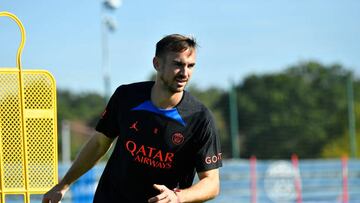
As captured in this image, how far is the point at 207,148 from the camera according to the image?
4852 mm

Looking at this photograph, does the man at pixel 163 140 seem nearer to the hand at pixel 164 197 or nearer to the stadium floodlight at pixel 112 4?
the hand at pixel 164 197

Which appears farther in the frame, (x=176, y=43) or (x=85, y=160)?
(x=85, y=160)

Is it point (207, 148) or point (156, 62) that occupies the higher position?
point (156, 62)

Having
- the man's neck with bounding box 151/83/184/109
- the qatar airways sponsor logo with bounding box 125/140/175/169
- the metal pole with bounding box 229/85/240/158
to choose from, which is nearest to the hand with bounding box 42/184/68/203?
the qatar airways sponsor logo with bounding box 125/140/175/169

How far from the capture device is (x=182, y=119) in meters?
4.85

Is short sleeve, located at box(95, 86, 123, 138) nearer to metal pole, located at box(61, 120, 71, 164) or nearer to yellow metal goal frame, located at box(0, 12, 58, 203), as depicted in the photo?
yellow metal goal frame, located at box(0, 12, 58, 203)

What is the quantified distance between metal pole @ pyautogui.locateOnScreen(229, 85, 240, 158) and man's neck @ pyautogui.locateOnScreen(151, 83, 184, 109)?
17.3m

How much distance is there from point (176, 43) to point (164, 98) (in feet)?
1.11

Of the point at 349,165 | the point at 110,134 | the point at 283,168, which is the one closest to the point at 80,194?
the point at 110,134

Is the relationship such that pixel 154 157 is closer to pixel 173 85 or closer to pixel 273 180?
pixel 173 85

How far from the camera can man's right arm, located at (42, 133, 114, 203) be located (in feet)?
16.9

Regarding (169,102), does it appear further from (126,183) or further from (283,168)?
(283,168)

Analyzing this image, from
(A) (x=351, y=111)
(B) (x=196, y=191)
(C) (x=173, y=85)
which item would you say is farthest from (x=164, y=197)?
(A) (x=351, y=111)

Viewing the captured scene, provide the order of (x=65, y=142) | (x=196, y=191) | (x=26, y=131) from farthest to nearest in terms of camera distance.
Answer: (x=65, y=142), (x=26, y=131), (x=196, y=191)
